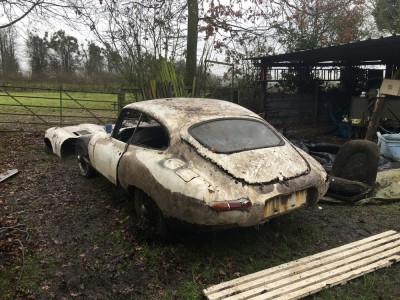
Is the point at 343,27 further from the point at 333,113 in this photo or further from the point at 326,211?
the point at 326,211

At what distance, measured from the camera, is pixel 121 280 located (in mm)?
3221

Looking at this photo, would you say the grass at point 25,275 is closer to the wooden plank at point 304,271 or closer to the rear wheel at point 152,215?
the rear wheel at point 152,215

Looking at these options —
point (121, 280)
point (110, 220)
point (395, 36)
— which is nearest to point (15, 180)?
point (110, 220)

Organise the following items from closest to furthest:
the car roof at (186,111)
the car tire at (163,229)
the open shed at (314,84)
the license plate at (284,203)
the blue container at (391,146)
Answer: the license plate at (284,203), the car tire at (163,229), the car roof at (186,111), the blue container at (391,146), the open shed at (314,84)

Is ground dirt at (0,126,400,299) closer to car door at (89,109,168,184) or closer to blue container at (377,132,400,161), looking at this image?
car door at (89,109,168,184)

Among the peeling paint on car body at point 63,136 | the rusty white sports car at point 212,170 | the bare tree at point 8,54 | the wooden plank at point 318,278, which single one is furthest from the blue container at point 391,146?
the bare tree at point 8,54

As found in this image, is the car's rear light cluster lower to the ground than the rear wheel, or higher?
higher

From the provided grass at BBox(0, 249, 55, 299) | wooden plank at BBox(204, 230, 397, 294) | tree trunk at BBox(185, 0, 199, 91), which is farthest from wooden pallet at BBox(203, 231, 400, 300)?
tree trunk at BBox(185, 0, 199, 91)

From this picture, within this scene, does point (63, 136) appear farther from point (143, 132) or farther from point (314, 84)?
point (314, 84)

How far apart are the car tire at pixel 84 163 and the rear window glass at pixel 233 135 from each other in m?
2.84

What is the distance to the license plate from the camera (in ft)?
11.2

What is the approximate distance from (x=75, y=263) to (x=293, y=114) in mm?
11390

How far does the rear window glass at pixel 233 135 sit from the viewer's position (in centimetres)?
373

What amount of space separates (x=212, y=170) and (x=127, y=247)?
1.33 meters
